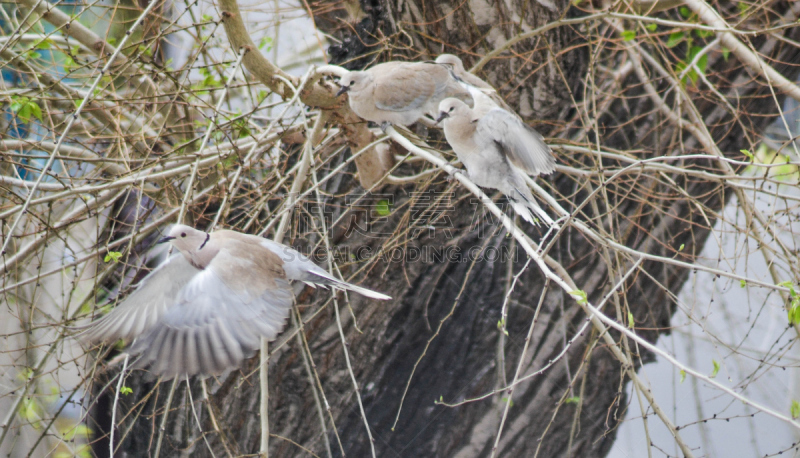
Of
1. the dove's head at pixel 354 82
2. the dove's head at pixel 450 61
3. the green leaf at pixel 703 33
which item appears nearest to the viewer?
the dove's head at pixel 354 82

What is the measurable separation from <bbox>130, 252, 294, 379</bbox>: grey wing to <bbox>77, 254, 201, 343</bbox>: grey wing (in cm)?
16

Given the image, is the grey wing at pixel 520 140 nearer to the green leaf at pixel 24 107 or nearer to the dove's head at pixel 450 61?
the dove's head at pixel 450 61

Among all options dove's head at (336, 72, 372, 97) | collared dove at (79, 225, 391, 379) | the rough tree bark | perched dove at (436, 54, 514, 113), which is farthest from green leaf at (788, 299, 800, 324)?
dove's head at (336, 72, 372, 97)

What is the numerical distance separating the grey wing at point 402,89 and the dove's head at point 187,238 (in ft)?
2.75

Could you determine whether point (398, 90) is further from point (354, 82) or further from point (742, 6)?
point (742, 6)

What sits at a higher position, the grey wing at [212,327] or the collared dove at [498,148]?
the collared dove at [498,148]

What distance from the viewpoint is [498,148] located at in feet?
6.95

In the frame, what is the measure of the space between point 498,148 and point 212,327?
114 cm

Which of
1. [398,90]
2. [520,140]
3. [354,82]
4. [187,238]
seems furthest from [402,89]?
[187,238]

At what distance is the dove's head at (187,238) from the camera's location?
171 cm

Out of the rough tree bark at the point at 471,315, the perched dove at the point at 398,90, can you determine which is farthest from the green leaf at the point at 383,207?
the perched dove at the point at 398,90

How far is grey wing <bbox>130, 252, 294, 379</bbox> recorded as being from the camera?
1497 mm

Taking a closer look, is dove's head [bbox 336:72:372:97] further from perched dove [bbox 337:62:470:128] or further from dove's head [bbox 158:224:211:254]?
dove's head [bbox 158:224:211:254]

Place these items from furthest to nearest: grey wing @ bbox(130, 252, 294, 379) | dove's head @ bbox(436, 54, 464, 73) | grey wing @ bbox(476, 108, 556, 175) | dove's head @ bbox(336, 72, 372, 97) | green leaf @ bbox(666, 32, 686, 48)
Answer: green leaf @ bbox(666, 32, 686, 48), dove's head @ bbox(436, 54, 464, 73), dove's head @ bbox(336, 72, 372, 97), grey wing @ bbox(476, 108, 556, 175), grey wing @ bbox(130, 252, 294, 379)
